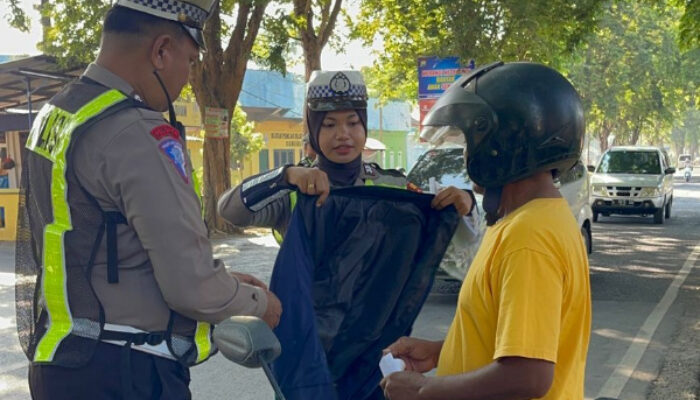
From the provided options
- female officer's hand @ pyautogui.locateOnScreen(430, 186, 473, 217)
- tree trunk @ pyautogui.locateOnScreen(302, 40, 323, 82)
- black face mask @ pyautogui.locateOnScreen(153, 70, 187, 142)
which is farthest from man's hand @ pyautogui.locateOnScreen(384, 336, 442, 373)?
tree trunk @ pyautogui.locateOnScreen(302, 40, 323, 82)

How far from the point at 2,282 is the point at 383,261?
32.3ft

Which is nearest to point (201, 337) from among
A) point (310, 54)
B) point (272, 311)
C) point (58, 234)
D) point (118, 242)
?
point (272, 311)

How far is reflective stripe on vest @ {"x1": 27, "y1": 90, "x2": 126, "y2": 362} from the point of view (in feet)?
6.48

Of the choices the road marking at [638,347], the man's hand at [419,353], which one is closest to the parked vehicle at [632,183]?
the road marking at [638,347]

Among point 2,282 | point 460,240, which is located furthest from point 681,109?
point 460,240

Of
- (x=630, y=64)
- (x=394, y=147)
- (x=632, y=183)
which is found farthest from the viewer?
(x=394, y=147)

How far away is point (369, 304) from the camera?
8.60 ft

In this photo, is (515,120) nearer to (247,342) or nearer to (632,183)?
(247,342)

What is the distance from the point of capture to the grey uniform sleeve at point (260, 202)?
264cm

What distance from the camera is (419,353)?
2188 mm

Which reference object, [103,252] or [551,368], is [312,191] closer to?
[103,252]

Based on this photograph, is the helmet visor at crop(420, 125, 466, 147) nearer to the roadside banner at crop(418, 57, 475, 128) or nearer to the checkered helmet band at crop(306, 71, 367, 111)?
the checkered helmet band at crop(306, 71, 367, 111)

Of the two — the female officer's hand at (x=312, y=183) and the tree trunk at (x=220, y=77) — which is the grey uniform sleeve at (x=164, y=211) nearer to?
the female officer's hand at (x=312, y=183)

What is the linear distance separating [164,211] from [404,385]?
0.74m
